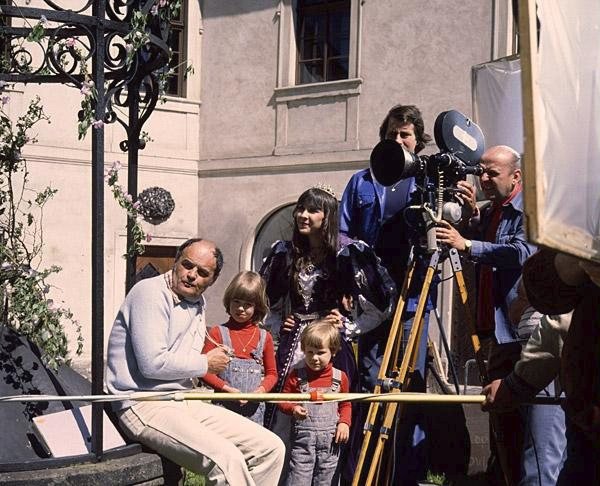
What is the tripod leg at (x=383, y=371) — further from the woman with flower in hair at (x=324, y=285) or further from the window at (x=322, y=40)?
the window at (x=322, y=40)

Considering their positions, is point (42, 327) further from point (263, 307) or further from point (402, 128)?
point (402, 128)

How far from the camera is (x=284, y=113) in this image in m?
14.1

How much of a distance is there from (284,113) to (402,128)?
917 centimetres

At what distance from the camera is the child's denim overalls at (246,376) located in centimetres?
482

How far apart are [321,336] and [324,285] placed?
339 mm

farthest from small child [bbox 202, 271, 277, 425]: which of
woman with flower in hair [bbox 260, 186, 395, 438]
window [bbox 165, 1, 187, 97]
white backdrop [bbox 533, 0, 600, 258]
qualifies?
window [bbox 165, 1, 187, 97]

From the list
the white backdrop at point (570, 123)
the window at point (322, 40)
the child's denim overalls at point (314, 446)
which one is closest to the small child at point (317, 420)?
the child's denim overalls at point (314, 446)

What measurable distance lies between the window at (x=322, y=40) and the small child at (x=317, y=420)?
9297 mm

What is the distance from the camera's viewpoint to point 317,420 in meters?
4.76

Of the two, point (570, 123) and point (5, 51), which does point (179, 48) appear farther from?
point (570, 123)

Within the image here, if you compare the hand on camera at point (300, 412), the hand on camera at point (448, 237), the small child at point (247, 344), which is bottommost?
the hand on camera at point (300, 412)

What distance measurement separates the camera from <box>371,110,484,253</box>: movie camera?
4.57 m

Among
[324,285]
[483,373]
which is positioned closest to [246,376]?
[324,285]

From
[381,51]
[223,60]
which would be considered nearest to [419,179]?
[381,51]
